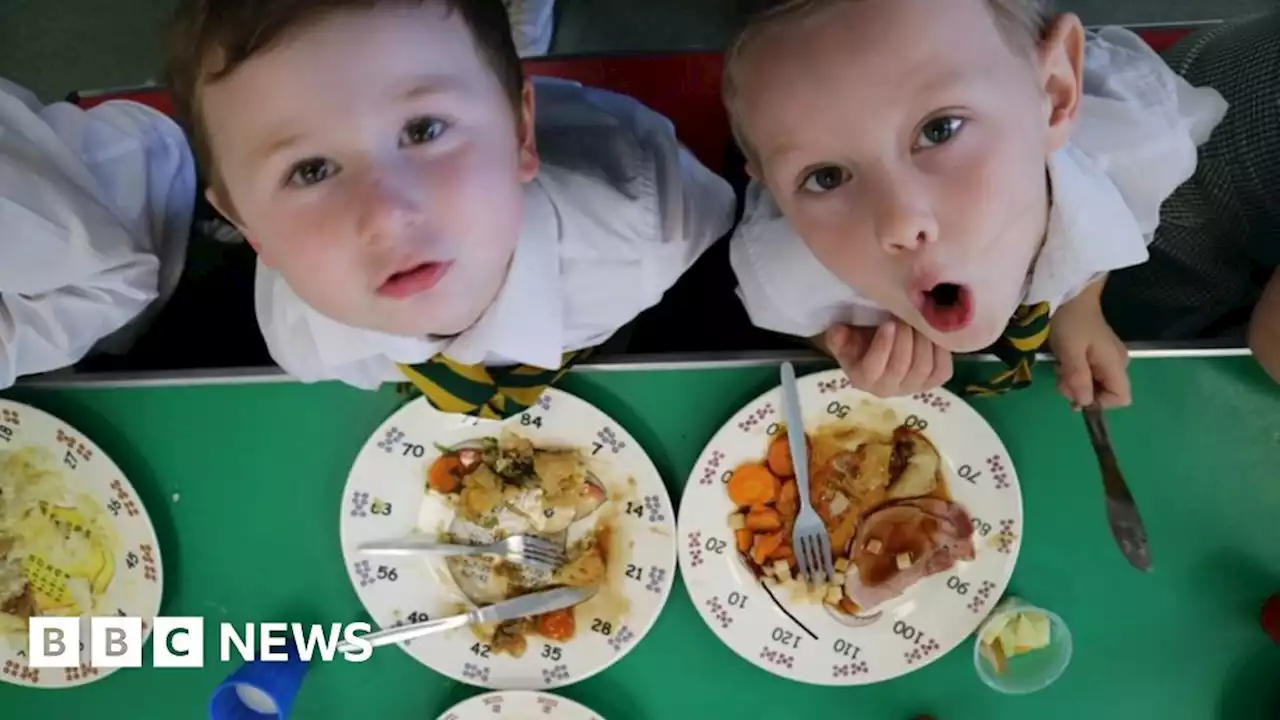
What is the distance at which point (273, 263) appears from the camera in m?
0.70

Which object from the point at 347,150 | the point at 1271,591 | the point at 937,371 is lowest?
the point at 1271,591

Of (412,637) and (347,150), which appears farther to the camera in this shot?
(412,637)

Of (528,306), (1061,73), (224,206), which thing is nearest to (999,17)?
(1061,73)

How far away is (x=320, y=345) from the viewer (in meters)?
0.81

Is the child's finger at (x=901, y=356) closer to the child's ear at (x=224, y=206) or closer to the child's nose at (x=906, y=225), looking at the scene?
the child's nose at (x=906, y=225)

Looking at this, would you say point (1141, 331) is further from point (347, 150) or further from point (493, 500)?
point (347, 150)

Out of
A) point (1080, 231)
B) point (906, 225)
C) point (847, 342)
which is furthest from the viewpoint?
point (847, 342)

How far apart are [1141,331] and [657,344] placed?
477mm

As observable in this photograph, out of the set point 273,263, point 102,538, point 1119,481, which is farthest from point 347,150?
point 1119,481

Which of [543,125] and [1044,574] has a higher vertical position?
[543,125]

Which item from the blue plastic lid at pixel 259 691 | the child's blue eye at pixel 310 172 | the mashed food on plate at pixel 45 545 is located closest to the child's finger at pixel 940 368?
the child's blue eye at pixel 310 172

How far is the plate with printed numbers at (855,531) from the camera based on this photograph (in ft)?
2.87

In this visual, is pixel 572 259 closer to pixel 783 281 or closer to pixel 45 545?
pixel 783 281

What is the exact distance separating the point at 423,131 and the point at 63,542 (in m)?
0.59
